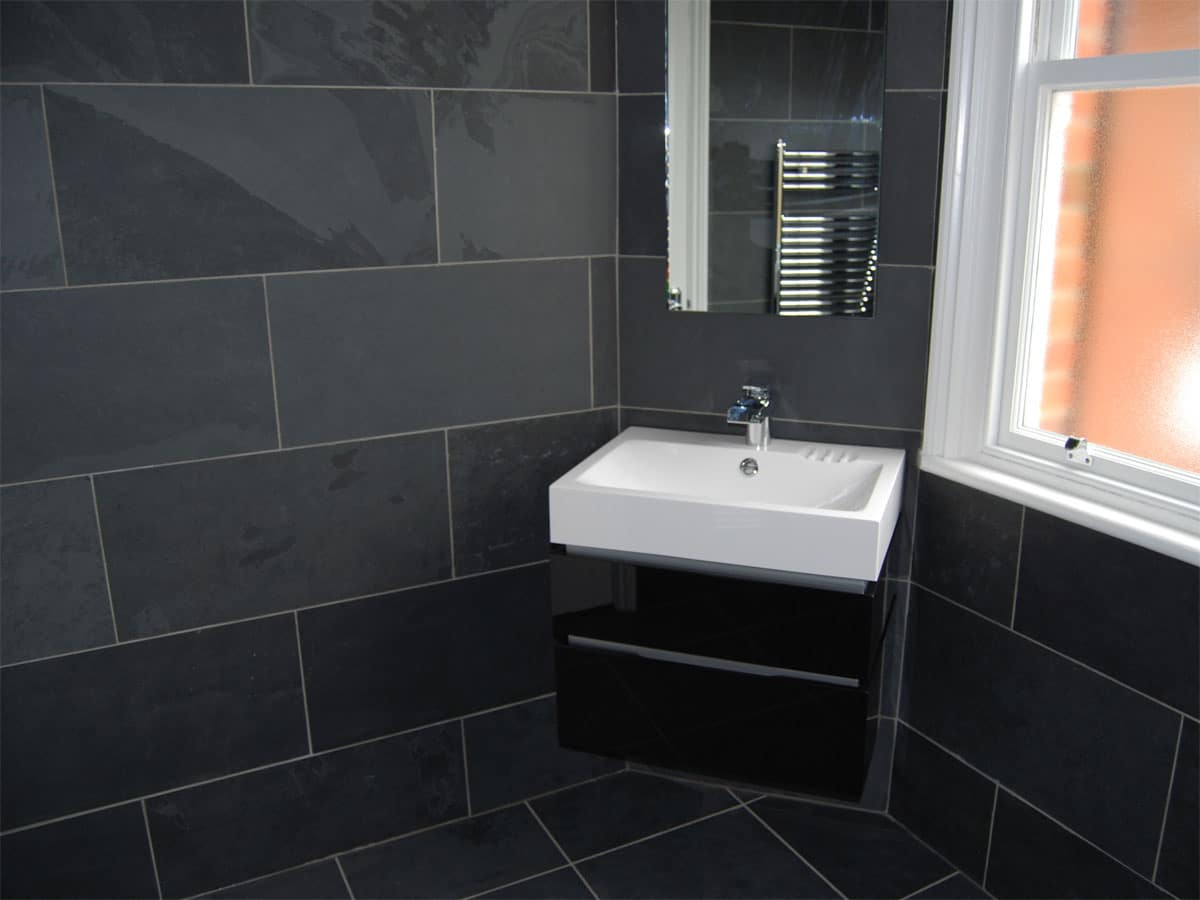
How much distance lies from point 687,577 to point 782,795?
0.88 meters

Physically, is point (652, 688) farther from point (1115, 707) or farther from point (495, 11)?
point (495, 11)

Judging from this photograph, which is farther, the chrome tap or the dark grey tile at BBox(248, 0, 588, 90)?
the chrome tap

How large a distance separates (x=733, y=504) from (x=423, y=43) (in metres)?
1.10

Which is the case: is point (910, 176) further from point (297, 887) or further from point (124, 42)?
point (297, 887)

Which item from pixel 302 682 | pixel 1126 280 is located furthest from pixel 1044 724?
pixel 302 682

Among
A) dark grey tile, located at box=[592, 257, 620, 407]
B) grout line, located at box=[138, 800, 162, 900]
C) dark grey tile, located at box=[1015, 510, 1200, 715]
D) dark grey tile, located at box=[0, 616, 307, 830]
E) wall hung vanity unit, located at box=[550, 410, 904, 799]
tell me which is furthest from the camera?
dark grey tile, located at box=[592, 257, 620, 407]

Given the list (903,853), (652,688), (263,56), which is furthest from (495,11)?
(903,853)

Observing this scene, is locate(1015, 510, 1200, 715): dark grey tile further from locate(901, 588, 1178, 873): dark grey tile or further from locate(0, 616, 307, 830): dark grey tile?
locate(0, 616, 307, 830): dark grey tile

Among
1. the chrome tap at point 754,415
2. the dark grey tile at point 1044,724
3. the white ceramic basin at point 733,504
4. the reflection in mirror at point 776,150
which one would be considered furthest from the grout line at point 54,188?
the dark grey tile at point 1044,724

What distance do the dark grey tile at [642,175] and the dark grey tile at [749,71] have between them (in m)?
0.14

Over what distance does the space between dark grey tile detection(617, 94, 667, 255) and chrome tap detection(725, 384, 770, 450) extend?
0.31 m

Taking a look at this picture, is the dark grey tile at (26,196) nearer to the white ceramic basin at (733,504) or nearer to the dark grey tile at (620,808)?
the white ceramic basin at (733,504)

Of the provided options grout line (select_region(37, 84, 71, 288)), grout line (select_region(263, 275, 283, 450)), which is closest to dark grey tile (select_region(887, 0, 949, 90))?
grout line (select_region(263, 275, 283, 450))

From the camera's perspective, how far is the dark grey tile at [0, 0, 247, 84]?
1829 mm
